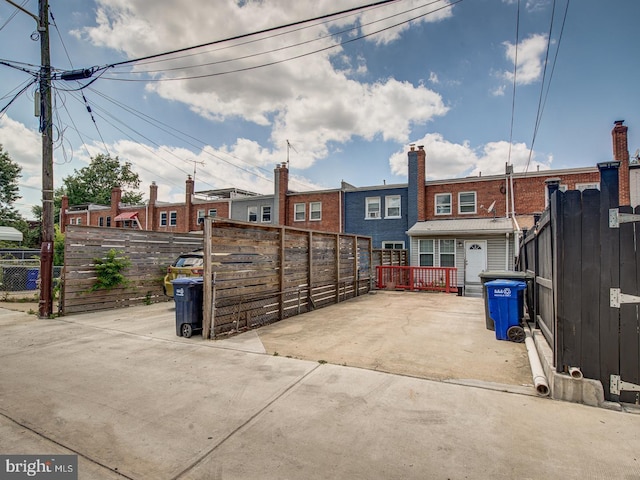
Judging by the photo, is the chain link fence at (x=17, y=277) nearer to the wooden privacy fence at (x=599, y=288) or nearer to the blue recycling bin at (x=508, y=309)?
the blue recycling bin at (x=508, y=309)

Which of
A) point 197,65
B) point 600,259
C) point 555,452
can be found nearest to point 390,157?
point 197,65

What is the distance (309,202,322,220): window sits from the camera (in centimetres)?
2177

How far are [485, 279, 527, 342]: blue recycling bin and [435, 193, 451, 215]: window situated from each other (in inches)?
515

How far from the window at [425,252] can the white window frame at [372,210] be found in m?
3.53

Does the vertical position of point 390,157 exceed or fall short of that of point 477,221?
→ it exceeds it

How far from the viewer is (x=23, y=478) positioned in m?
2.35

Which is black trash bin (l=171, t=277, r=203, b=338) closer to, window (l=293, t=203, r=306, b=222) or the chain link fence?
the chain link fence

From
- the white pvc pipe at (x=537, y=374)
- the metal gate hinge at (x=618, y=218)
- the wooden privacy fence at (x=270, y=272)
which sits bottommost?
the white pvc pipe at (x=537, y=374)

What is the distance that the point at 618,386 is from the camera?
10.9 ft

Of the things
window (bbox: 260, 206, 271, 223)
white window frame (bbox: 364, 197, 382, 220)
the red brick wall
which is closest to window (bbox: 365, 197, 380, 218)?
white window frame (bbox: 364, 197, 382, 220)

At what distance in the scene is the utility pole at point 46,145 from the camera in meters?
8.77

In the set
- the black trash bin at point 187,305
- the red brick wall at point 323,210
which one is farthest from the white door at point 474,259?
the black trash bin at point 187,305

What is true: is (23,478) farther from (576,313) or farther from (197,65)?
(197,65)

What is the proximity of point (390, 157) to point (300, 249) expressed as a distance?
49.6 feet
